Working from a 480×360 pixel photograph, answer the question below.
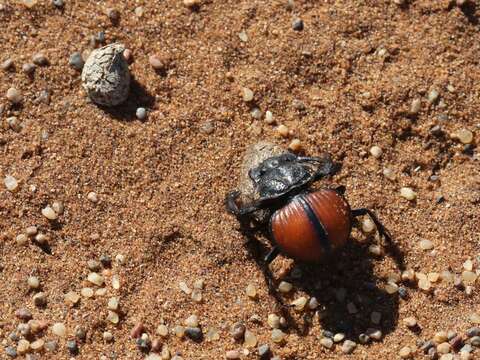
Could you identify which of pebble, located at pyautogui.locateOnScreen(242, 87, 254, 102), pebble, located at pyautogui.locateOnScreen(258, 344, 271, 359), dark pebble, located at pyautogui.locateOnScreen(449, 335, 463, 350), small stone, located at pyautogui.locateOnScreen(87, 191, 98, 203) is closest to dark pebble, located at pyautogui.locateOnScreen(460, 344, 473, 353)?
dark pebble, located at pyautogui.locateOnScreen(449, 335, 463, 350)

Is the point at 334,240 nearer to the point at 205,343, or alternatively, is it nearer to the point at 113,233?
the point at 205,343

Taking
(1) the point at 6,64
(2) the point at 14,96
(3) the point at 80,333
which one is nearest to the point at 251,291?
(3) the point at 80,333

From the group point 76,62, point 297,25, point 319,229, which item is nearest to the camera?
point 319,229

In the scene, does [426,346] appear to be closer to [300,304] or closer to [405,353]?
[405,353]

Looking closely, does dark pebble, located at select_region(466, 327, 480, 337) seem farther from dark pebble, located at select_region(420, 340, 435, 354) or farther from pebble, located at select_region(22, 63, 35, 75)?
pebble, located at select_region(22, 63, 35, 75)

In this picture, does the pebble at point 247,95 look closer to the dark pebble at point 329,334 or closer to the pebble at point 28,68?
the pebble at point 28,68
